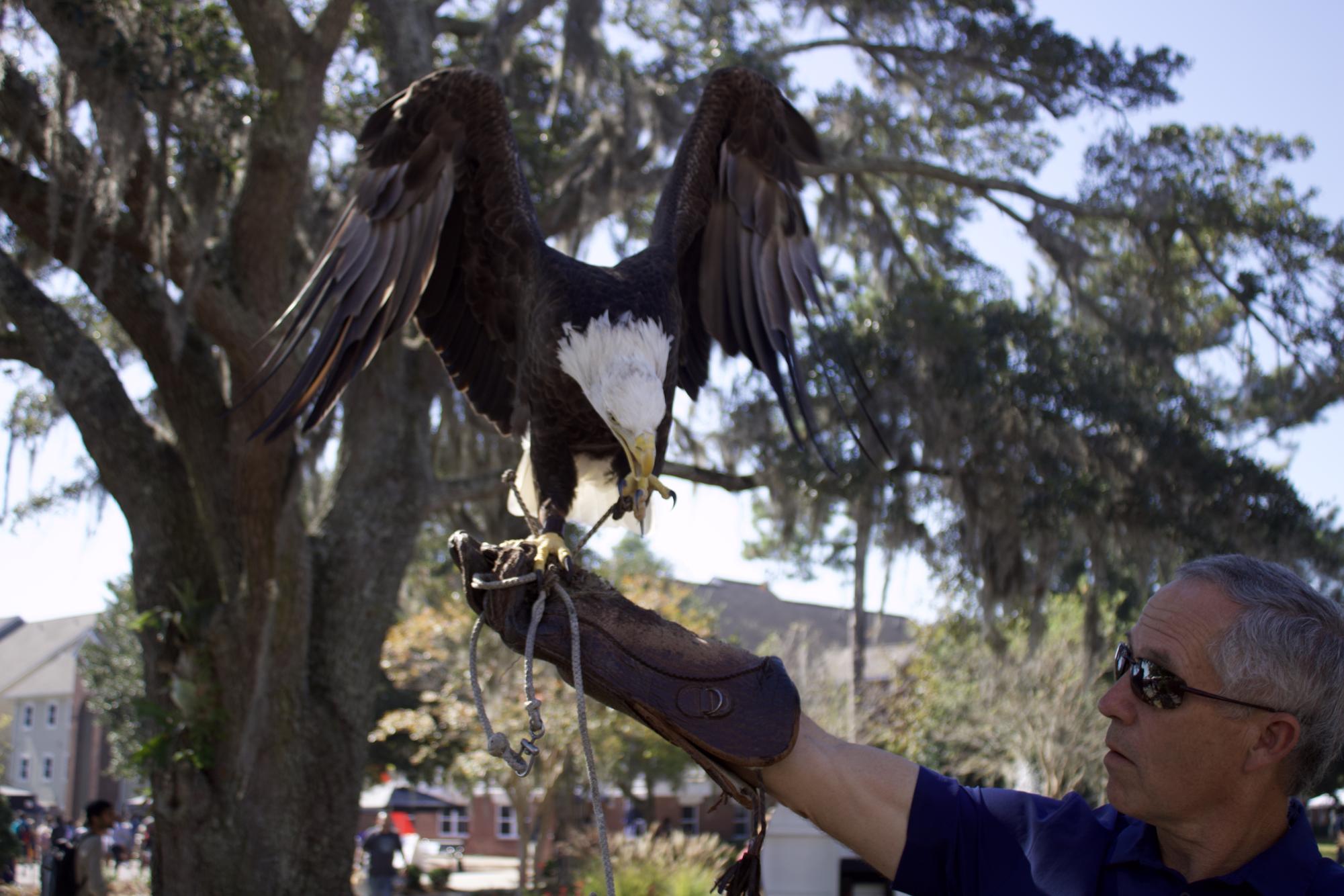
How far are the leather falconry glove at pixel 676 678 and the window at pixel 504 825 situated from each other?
26.7 m

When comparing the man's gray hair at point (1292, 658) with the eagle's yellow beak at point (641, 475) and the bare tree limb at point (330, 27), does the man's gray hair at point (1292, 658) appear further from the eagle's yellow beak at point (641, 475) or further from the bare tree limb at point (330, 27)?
the bare tree limb at point (330, 27)

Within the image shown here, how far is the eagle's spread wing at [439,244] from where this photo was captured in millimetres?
2979

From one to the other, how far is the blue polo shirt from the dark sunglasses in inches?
8.8

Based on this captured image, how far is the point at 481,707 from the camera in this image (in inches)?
67.5

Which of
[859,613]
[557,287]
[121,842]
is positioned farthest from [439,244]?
[121,842]

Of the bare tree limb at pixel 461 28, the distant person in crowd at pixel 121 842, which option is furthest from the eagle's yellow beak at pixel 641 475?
the distant person in crowd at pixel 121 842

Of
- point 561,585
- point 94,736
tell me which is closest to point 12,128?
point 561,585

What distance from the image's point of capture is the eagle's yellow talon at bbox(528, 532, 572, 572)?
1.99 meters

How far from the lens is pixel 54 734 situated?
36531 mm

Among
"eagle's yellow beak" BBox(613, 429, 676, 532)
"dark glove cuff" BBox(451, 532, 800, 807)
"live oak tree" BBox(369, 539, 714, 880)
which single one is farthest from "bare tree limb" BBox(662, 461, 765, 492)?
"dark glove cuff" BBox(451, 532, 800, 807)

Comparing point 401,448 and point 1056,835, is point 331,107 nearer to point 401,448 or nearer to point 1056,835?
point 401,448

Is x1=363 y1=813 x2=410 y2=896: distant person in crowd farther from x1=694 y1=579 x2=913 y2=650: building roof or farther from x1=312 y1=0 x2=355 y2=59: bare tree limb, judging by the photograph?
x1=694 y1=579 x2=913 y2=650: building roof

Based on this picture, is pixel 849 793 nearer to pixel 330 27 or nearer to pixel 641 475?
pixel 641 475

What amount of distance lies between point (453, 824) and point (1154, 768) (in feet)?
99.6
